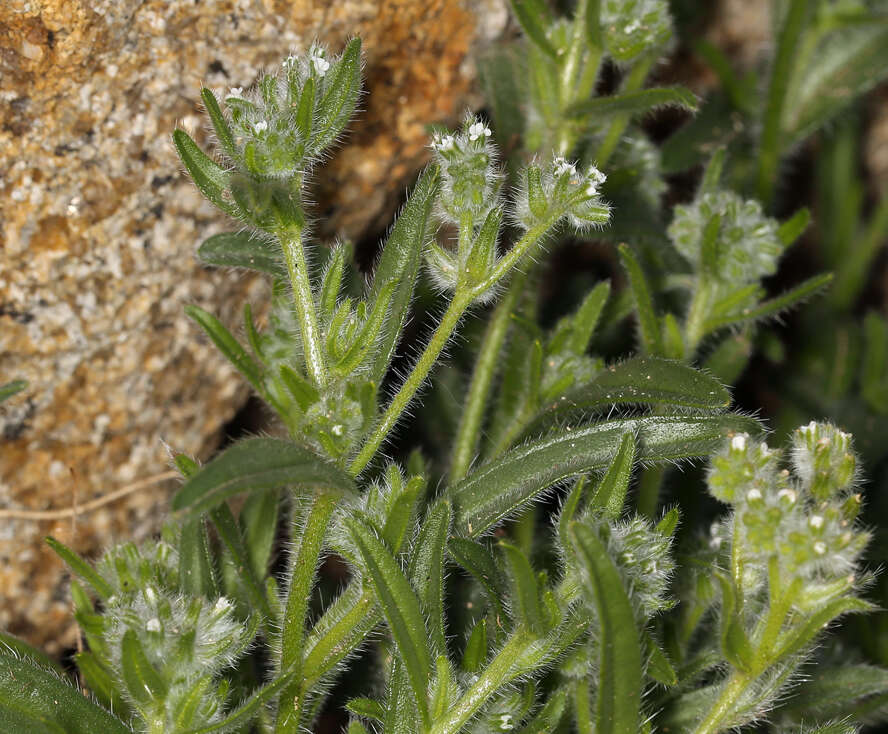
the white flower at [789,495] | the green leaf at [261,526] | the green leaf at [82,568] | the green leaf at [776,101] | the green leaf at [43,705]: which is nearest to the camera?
the white flower at [789,495]

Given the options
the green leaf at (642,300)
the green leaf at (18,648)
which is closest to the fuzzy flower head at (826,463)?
the green leaf at (642,300)

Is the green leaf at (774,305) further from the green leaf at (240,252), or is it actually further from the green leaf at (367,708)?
the green leaf at (367,708)

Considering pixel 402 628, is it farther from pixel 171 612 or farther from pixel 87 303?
pixel 87 303

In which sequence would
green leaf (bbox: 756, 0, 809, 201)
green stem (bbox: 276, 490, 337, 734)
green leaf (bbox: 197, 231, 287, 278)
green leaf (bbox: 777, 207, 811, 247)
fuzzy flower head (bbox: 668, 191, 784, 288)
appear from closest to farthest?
1. green stem (bbox: 276, 490, 337, 734)
2. green leaf (bbox: 197, 231, 287, 278)
3. fuzzy flower head (bbox: 668, 191, 784, 288)
4. green leaf (bbox: 777, 207, 811, 247)
5. green leaf (bbox: 756, 0, 809, 201)

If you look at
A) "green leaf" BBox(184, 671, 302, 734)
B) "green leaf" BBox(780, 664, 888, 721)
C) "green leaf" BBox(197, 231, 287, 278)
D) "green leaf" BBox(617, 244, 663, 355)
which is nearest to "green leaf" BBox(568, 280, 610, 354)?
"green leaf" BBox(617, 244, 663, 355)

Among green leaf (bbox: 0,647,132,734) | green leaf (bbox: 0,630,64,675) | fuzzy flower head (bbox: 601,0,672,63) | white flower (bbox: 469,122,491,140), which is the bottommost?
green leaf (bbox: 0,647,132,734)

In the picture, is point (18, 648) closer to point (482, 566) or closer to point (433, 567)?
point (433, 567)

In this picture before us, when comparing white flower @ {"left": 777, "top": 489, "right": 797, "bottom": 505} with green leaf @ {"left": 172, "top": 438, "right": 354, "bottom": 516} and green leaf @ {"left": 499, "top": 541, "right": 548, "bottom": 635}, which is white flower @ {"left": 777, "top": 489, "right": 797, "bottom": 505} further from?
green leaf @ {"left": 172, "top": 438, "right": 354, "bottom": 516}

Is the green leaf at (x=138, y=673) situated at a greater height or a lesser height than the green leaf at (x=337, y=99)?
lesser

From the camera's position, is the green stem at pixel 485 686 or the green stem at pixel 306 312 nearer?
the green stem at pixel 485 686
